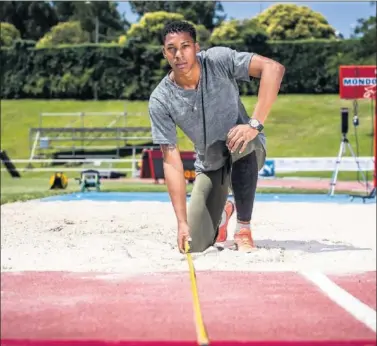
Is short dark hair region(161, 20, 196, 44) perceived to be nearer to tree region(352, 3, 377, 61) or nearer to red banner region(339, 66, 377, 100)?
red banner region(339, 66, 377, 100)

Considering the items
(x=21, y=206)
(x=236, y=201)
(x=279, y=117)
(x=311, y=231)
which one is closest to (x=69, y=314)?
(x=236, y=201)

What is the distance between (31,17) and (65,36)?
267cm

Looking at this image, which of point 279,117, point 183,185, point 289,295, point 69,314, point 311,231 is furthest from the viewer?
point 279,117

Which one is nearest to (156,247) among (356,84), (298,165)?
(356,84)

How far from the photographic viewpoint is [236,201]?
453 centimetres

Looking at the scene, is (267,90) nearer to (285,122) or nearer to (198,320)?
(198,320)

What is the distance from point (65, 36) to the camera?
13750 mm

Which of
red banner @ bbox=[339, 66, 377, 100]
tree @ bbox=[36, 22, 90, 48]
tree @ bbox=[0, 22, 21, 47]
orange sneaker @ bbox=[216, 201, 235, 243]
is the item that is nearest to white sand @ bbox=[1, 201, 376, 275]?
orange sneaker @ bbox=[216, 201, 235, 243]

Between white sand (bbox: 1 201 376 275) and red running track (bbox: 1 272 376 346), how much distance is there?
15.0 inches

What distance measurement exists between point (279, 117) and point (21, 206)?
4390 mm

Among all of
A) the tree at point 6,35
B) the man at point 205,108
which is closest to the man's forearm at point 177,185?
the man at point 205,108

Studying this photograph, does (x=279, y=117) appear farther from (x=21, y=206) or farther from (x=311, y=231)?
(x=311, y=231)

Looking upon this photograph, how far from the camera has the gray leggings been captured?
4316mm

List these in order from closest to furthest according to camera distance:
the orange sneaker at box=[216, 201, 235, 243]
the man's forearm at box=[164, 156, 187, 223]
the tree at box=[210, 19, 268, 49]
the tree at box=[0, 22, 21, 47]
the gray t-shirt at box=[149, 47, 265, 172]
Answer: the gray t-shirt at box=[149, 47, 265, 172]
the man's forearm at box=[164, 156, 187, 223]
the orange sneaker at box=[216, 201, 235, 243]
the tree at box=[0, 22, 21, 47]
the tree at box=[210, 19, 268, 49]
